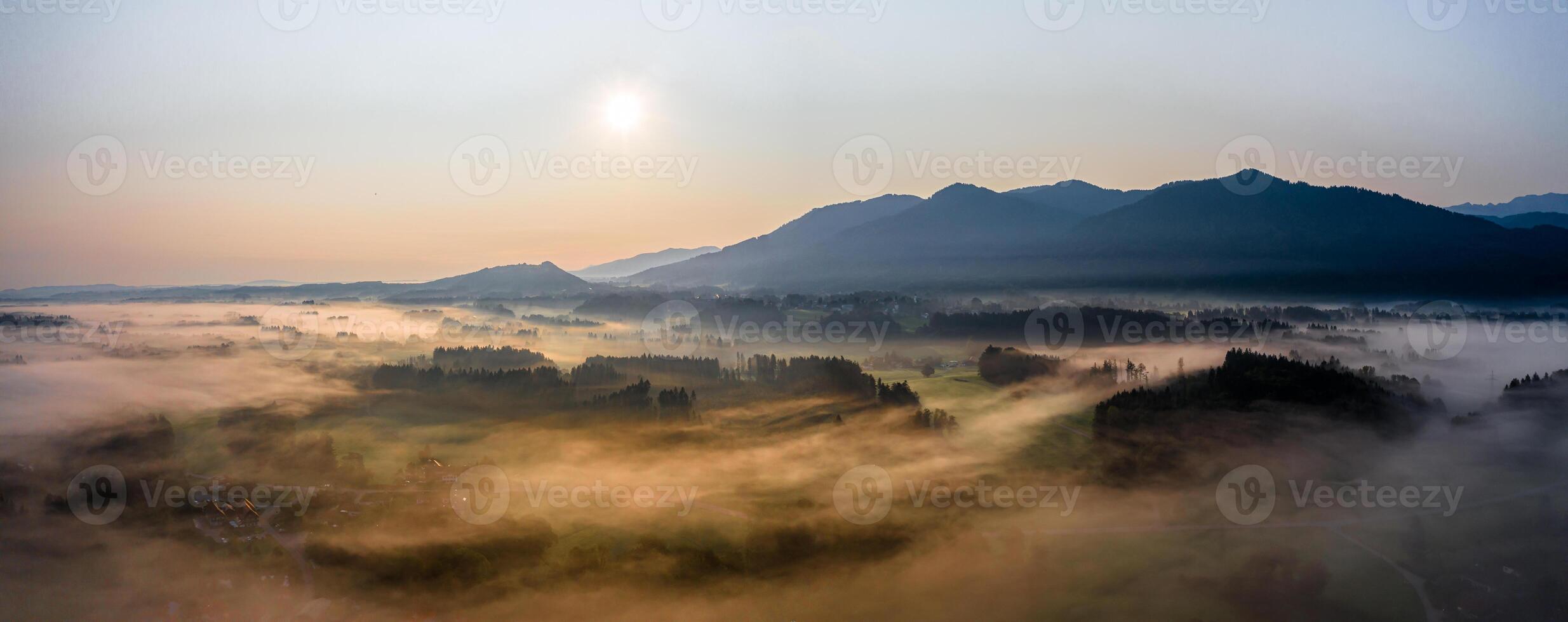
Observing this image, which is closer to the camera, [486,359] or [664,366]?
[664,366]

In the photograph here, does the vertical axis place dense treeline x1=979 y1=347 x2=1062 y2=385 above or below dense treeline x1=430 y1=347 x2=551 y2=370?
below

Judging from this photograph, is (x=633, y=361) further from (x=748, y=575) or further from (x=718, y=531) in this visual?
(x=748, y=575)

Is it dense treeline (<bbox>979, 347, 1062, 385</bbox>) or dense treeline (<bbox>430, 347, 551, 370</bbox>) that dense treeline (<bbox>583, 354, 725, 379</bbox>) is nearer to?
dense treeline (<bbox>430, 347, 551, 370</bbox>)

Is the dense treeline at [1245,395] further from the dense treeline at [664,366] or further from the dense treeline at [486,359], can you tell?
the dense treeline at [486,359]

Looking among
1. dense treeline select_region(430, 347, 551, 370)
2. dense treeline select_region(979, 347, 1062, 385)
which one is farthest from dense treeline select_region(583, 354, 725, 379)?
dense treeline select_region(979, 347, 1062, 385)

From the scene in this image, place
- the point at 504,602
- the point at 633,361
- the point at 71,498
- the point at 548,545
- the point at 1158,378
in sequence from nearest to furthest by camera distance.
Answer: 1. the point at 504,602
2. the point at 548,545
3. the point at 71,498
4. the point at 1158,378
5. the point at 633,361

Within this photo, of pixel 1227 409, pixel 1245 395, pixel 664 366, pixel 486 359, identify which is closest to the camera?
pixel 1227 409

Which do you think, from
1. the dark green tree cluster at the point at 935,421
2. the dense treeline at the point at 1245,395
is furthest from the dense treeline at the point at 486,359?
the dense treeline at the point at 1245,395

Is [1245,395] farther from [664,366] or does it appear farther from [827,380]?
[664,366]

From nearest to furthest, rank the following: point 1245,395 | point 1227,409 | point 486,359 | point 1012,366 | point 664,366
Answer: point 1227,409 → point 1245,395 → point 664,366 → point 486,359 → point 1012,366

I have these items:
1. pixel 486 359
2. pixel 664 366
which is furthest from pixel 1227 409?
pixel 486 359

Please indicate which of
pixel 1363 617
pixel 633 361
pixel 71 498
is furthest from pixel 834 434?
pixel 71 498
